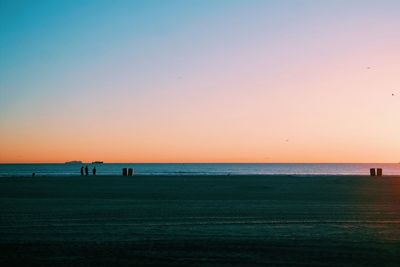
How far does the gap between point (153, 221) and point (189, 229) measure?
229 cm

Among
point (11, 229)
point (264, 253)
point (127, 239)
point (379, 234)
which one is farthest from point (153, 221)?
point (379, 234)

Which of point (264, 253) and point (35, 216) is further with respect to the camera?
point (35, 216)

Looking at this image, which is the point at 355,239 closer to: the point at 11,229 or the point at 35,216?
the point at 11,229

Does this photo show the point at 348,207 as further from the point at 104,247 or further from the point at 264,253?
the point at 104,247

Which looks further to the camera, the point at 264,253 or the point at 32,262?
the point at 264,253

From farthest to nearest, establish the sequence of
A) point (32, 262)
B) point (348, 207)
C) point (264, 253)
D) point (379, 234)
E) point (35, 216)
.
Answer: point (348, 207)
point (35, 216)
point (379, 234)
point (264, 253)
point (32, 262)

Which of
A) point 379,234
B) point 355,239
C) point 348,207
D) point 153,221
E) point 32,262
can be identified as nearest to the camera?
point 32,262

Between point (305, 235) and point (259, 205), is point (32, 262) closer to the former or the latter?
point (305, 235)

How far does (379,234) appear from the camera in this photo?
1362cm

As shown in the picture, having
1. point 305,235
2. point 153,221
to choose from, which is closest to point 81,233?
point 153,221

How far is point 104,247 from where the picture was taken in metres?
11.7

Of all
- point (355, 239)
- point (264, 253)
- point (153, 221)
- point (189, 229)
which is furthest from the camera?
point (153, 221)

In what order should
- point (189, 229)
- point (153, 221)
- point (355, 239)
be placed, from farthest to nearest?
point (153, 221) < point (189, 229) < point (355, 239)

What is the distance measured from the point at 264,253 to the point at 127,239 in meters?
4.07
